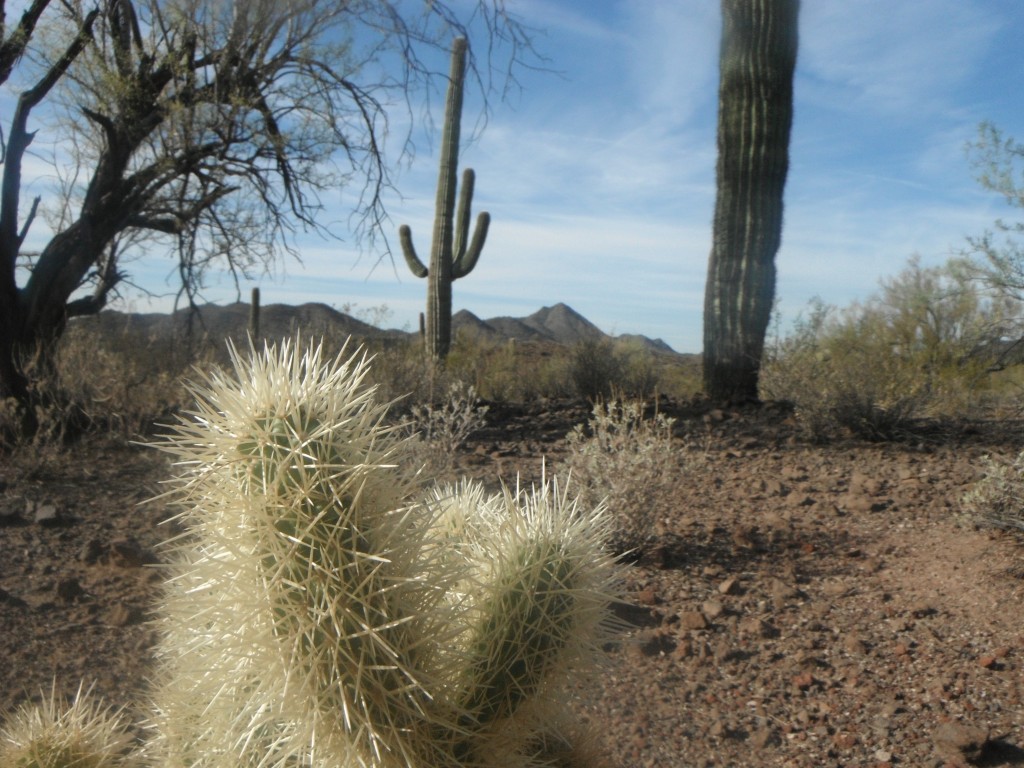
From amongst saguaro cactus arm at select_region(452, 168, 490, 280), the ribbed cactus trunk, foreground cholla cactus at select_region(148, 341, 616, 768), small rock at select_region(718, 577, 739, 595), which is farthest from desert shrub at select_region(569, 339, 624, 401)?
foreground cholla cactus at select_region(148, 341, 616, 768)

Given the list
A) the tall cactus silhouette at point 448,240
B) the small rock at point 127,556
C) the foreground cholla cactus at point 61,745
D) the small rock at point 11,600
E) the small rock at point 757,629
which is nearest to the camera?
the foreground cholla cactus at point 61,745

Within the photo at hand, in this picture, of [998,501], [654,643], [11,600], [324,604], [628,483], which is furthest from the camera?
[628,483]

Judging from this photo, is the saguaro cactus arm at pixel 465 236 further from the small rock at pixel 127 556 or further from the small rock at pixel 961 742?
the small rock at pixel 961 742

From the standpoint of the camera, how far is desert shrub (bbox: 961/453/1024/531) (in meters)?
4.62

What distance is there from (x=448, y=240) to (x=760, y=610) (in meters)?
9.50

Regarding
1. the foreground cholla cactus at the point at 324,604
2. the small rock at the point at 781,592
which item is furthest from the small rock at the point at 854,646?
the foreground cholla cactus at the point at 324,604

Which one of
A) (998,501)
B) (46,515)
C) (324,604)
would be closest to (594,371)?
(998,501)

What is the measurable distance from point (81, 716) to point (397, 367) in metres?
7.16

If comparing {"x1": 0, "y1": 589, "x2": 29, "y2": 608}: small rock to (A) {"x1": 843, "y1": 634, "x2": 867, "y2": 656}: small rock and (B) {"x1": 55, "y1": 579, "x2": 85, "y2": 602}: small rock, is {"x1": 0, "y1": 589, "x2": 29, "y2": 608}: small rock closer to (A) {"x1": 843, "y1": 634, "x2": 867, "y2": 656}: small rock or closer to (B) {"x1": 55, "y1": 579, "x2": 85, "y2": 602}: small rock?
(B) {"x1": 55, "y1": 579, "x2": 85, "y2": 602}: small rock

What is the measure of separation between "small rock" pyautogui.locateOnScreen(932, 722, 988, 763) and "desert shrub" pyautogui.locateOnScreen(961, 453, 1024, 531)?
6.08ft

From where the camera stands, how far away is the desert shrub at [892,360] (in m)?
7.07

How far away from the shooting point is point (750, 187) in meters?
8.34

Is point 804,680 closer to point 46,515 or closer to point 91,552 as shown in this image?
point 91,552

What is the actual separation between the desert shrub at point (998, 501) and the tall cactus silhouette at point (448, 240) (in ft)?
26.4
